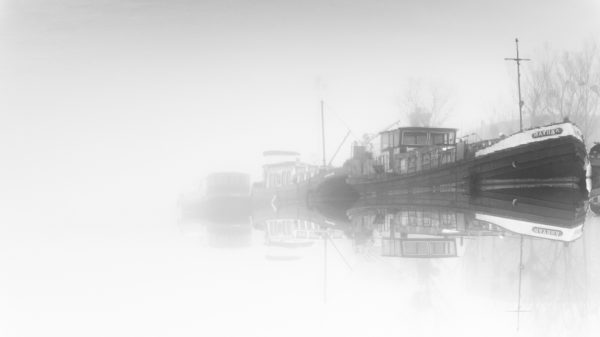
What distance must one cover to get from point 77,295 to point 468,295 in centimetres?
185

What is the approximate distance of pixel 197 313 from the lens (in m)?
2.44

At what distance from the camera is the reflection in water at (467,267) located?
2168 millimetres

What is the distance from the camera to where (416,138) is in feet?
41.9

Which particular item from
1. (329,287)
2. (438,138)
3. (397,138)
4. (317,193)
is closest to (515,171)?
(438,138)

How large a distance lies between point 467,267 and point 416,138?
990 cm

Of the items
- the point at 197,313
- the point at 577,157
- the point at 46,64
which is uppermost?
the point at 46,64

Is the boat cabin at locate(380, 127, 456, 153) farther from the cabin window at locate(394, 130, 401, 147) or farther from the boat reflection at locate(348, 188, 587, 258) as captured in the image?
the boat reflection at locate(348, 188, 587, 258)

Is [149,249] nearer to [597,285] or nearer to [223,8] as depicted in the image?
[597,285]

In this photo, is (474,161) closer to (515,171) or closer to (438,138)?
(515,171)

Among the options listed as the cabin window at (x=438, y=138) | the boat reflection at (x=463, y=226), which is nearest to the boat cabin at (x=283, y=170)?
the cabin window at (x=438, y=138)

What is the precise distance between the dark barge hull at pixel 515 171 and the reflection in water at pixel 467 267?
Result: 3640 millimetres

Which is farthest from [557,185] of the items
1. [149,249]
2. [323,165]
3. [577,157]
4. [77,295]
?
[77,295]

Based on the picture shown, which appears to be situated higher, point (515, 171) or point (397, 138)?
point (397, 138)

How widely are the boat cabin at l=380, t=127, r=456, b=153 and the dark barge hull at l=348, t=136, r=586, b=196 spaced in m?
1.09
